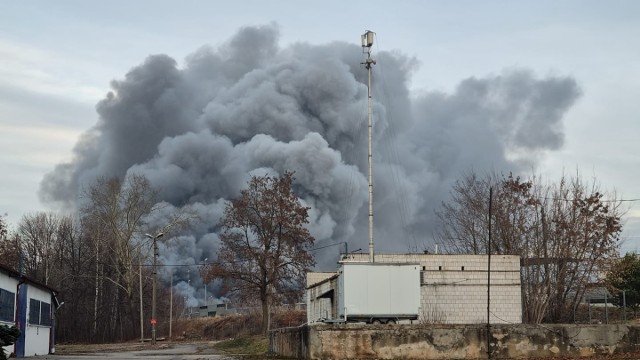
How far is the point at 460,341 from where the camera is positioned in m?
25.2

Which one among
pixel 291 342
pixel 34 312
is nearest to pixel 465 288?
pixel 291 342

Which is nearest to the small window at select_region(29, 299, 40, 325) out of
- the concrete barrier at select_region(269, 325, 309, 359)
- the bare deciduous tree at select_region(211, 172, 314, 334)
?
the concrete barrier at select_region(269, 325, 309, 359)

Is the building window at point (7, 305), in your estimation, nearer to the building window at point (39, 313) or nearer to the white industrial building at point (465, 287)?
the building window at point (39, 313)

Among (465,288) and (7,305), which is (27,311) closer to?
(7,305)

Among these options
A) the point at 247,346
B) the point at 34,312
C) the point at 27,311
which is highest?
the point at 27,311

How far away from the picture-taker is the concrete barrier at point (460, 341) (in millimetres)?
24594

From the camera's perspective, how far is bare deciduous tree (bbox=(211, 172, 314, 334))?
192ft

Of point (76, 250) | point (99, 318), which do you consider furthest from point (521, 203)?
point (76, 250)

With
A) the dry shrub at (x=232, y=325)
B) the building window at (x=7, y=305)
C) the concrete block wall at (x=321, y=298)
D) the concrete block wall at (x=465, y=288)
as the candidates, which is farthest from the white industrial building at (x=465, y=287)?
the dry shrub at (x=232, y=325)

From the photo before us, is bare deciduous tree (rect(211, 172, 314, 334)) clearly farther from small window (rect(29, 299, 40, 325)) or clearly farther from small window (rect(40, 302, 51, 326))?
small window (rect(29, 299, 40, 325))

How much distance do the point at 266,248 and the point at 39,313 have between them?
23192 millimetres

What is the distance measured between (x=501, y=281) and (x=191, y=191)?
242ft

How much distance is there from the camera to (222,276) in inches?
2259

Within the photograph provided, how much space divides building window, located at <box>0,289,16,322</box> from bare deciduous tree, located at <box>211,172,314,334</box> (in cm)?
2580
